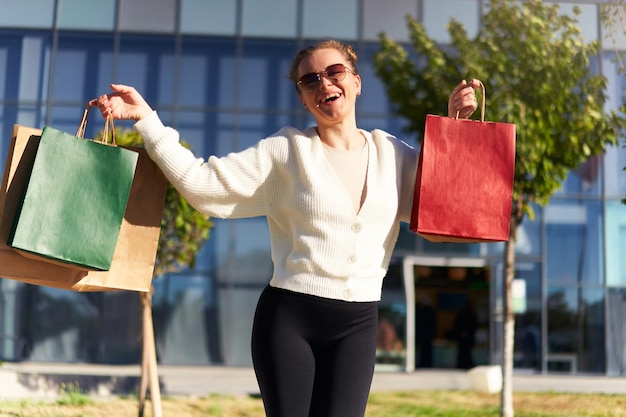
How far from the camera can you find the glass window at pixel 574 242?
1705 centimetres

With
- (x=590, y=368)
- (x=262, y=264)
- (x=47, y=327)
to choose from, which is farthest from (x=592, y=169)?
Result: (x=47, y=327)

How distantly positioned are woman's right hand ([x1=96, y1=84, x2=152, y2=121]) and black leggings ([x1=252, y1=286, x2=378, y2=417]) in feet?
2.41

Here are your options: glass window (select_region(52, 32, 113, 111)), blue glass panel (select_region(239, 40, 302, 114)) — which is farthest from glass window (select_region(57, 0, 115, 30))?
blue glass panel (select_region(239, 40, 302, 114))

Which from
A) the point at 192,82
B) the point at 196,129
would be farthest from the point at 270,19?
the point at 196,129

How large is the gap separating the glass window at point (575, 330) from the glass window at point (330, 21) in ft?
23.2

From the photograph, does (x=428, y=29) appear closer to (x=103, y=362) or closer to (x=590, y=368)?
(x=590, y=368)

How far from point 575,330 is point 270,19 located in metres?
9.29

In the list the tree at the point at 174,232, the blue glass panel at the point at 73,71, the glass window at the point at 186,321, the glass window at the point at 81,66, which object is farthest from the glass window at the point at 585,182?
the tree at the point at 174,232

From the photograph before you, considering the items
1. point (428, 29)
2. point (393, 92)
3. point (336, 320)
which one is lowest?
point (336, 320)

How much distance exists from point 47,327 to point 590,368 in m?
11.2

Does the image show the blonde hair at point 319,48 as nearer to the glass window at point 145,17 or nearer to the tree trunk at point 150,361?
the tree trunk at point 150,361

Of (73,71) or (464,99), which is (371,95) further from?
(464,99)

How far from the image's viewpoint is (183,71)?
17.7 metres

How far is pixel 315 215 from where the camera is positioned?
2.51 meters
